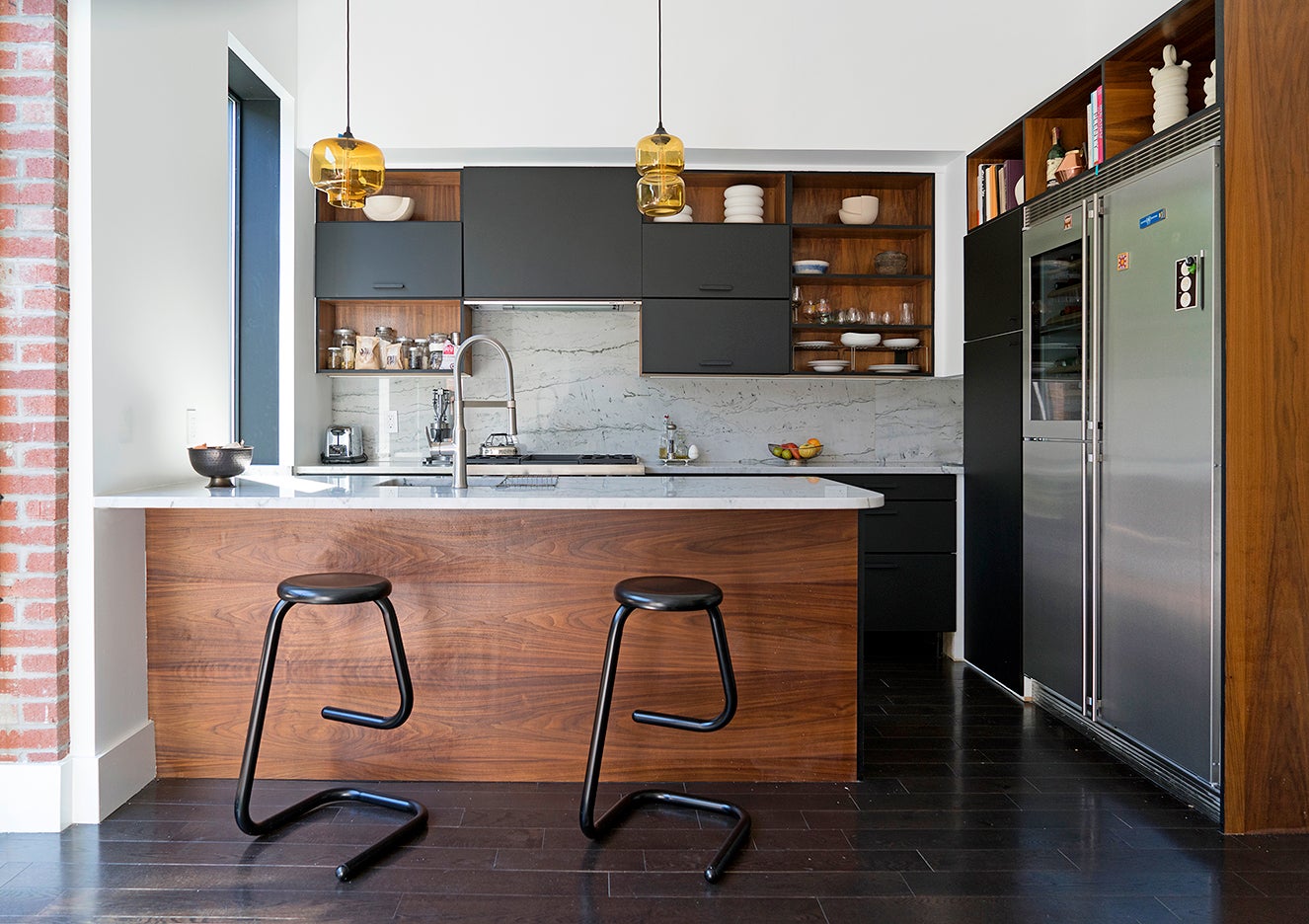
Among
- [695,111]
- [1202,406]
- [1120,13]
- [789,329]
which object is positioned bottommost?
[1202,406]

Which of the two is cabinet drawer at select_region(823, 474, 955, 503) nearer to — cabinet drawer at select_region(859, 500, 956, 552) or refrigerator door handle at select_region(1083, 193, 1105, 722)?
cabinet drawer at select_region(859, 500, 956, 552)

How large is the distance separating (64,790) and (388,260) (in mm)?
2850

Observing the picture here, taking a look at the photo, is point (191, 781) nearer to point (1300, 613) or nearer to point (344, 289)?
Result: point (344, 289)

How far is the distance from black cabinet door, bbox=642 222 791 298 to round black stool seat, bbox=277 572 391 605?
8.31 ft

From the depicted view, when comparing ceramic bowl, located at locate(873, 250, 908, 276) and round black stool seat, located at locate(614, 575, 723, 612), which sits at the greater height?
ceramic bowl, located at locate(873, 250, 908, 276)

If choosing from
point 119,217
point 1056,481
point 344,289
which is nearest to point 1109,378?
point 1056,481

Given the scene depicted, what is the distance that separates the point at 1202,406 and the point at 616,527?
5.54 ft

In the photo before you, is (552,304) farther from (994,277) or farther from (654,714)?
(654,714)

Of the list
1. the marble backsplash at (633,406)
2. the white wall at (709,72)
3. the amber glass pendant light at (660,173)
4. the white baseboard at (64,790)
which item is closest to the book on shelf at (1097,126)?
the white wall at (709,72)

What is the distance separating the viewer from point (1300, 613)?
2.48m

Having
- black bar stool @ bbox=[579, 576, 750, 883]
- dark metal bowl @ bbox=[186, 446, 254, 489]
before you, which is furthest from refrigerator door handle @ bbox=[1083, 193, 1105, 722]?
dark metal bowl @ bbox=[186, 446, 254, 489]

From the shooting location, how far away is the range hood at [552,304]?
180 inches

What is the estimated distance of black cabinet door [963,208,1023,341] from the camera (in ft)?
12.2

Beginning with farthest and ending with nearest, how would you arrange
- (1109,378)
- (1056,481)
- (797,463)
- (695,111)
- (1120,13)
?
(797,463), (695,111), (1120,13), (1056,481), (1109,378)
